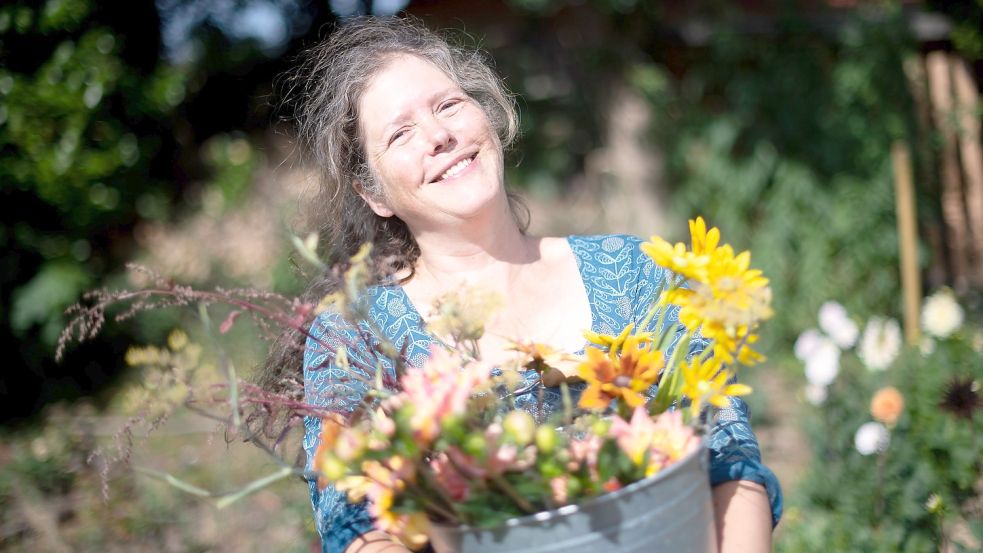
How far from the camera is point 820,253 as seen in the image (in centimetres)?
537

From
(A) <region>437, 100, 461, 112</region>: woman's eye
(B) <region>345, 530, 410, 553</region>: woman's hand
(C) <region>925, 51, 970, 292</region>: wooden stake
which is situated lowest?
(C) <region>925, 51, 970, 292</region>: wooden stake

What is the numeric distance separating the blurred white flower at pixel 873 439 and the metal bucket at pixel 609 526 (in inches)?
73.2

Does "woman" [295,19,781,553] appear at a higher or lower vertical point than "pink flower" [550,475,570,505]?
lower

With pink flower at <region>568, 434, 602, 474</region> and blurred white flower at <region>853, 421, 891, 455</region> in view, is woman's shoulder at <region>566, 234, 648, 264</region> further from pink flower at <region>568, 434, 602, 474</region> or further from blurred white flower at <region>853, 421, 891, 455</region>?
blurred white flower at <region>853, 421, 891, 455</region>

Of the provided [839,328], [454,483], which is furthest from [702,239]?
[839,328]

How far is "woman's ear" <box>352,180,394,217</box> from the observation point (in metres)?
1.78

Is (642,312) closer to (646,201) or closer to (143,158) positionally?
(143,158)

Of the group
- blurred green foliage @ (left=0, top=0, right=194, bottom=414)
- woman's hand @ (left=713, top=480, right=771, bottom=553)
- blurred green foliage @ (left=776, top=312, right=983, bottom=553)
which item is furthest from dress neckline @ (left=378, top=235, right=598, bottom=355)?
blurred green foliage @ (left=0, top=0, right=194, bottom=414)

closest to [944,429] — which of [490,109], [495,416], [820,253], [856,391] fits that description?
[856,391]

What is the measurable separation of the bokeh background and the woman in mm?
1301

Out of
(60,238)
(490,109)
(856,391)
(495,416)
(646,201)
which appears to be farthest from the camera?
(646,201)

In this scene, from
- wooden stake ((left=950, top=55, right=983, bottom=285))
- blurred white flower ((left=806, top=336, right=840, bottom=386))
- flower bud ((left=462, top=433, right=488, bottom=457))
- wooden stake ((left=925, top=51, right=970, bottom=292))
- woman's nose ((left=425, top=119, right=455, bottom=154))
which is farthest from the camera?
wooden stake ((left=950, top=55, right=983, bottom=285))

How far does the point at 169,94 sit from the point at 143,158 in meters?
0.37

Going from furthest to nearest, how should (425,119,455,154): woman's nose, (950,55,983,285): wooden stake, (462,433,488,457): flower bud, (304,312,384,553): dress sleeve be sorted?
(950,55,983,285): wooden stake → (425,119,455,154): woman's nose → (304,312,384,553): dress sleeve → (462,433,488,457): flower bud
